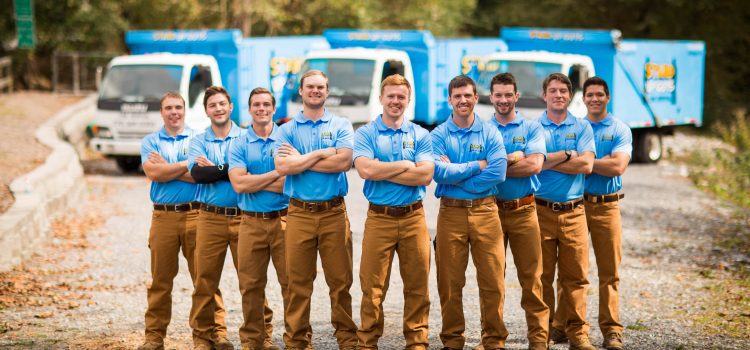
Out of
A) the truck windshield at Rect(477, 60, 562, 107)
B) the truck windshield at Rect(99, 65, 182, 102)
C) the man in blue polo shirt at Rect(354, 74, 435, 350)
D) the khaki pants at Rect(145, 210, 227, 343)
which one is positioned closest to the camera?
the man in blue polo shirt at Rect(354, 74, 435, 350)

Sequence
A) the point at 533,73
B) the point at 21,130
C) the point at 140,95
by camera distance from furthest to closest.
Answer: the point at 21,130
the point at 533,73
the point at 140,95

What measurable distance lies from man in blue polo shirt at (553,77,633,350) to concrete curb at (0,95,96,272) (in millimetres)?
6135

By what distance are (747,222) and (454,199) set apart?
8.64 m

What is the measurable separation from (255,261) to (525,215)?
6.55ft

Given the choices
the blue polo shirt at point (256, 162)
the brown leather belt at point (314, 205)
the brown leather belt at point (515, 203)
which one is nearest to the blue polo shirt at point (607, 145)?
the brown leather belt at point (515, 203)

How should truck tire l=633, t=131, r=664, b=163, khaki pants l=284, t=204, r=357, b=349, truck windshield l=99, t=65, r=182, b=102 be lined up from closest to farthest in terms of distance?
1. khaki pants l=284, t=204, r=357, b=349
2. truck windshield l=99, t=65, r=182, b=102
3. truck tire l=633, t=131, r=664, b=163

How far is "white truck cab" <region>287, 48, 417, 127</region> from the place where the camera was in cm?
2019

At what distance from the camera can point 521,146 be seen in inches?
314

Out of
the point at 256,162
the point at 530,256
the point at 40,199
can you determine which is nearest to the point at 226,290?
the point at 256,162

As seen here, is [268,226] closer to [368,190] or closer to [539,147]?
[368,190]

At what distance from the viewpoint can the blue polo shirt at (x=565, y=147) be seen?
26.9ft

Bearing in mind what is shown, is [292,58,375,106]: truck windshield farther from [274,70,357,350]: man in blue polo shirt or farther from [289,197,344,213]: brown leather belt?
[289,197,344,213]: brown leather belt

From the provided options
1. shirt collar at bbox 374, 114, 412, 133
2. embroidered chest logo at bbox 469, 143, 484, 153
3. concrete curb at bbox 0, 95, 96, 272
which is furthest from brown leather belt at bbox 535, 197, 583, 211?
concrete curb at bbox 0, 95, 96, 272

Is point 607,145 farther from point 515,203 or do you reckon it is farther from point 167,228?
point 167,228
